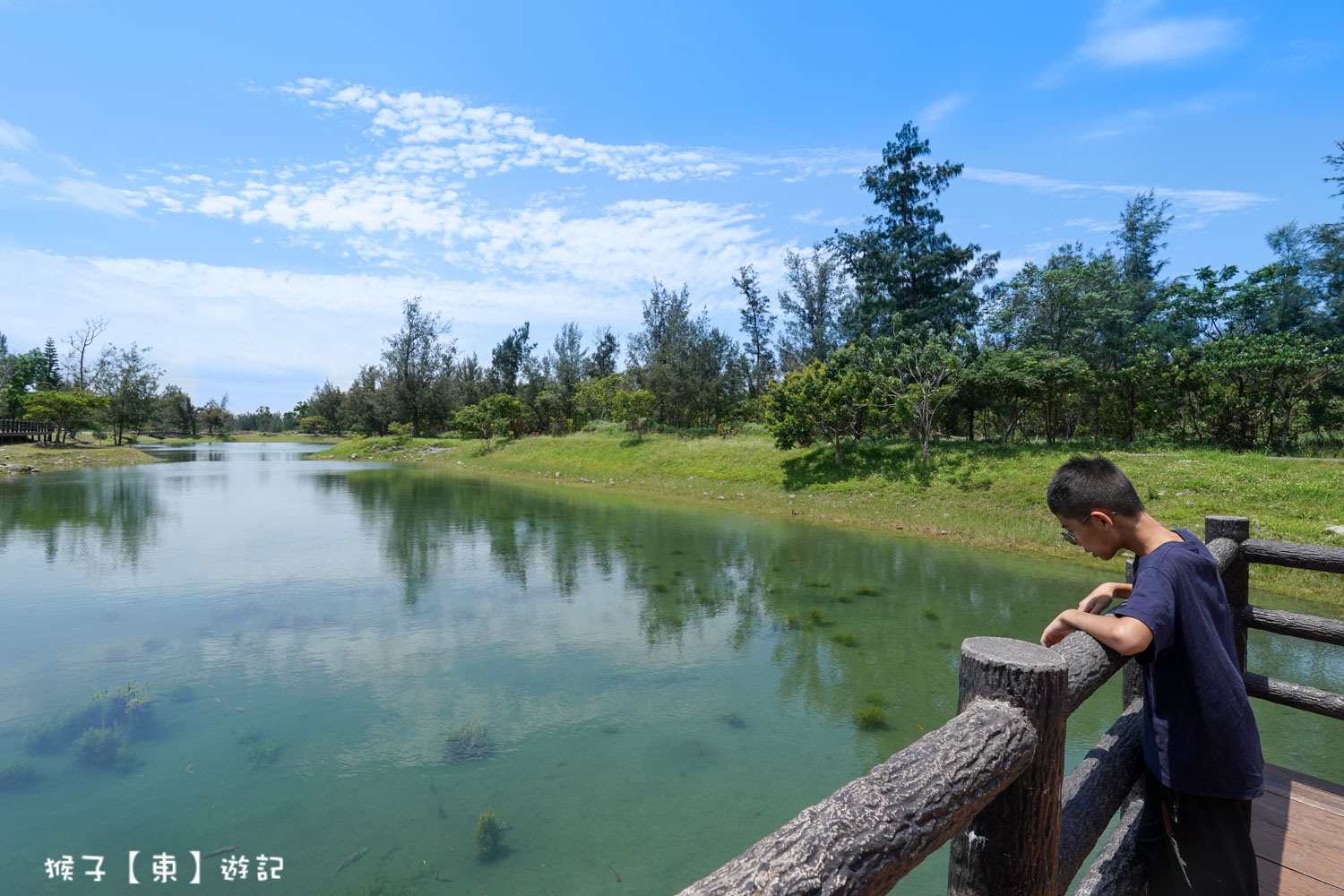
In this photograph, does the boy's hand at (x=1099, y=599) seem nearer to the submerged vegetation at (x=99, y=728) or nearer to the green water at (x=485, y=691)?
the green water at (x=485, y=691)

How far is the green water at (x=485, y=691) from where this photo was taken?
4.38 m

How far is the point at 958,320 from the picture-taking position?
27.5m

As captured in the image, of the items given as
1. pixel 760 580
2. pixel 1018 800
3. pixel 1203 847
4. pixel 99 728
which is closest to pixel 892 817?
pixel 1018 800

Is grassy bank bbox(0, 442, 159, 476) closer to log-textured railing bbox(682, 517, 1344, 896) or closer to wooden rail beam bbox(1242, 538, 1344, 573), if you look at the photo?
log-textured railing bbox(682, 517, 1344, 896)

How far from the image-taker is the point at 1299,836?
2709 mm

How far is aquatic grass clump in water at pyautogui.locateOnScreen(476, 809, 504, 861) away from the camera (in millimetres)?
4281

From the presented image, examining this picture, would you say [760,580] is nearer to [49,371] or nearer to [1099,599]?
[1099,599]

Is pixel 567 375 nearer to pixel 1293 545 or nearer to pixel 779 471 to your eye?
pixel 779 471

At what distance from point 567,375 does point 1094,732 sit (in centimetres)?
4902

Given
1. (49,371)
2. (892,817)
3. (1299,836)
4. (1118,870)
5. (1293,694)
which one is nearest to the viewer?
(892,817)

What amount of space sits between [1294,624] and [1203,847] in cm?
230

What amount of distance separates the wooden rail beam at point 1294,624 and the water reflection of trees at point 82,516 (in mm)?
16109

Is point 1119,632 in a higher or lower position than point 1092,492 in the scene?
lower

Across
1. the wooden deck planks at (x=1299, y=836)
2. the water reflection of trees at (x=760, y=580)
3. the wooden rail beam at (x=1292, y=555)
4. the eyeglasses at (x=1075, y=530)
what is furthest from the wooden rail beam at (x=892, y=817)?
the water reflection of trees at (x=760, y=580)
